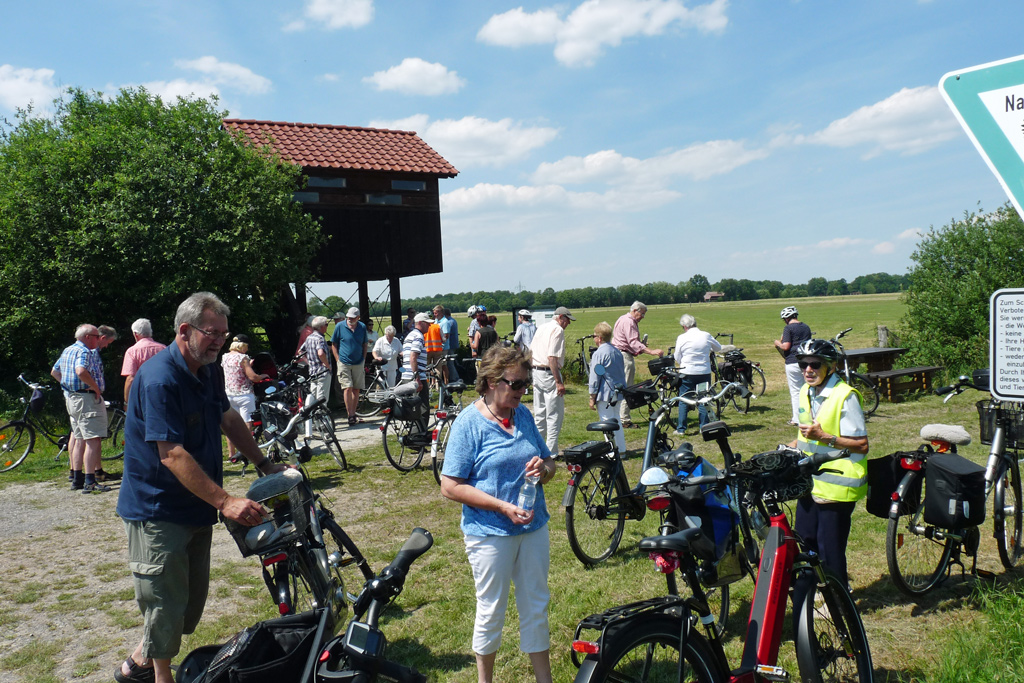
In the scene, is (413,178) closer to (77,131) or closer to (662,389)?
(77,131)

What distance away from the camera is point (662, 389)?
1128 centimetres

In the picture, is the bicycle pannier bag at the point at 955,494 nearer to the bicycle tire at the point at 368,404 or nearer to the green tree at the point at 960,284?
the bicycle tire at the point at 368,404

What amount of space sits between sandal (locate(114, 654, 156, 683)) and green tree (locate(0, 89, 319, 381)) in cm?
1043

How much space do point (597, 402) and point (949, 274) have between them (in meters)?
12.2

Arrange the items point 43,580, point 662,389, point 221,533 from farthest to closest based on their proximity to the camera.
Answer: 1. point 662,389
2. point 221,533
3. point 43,580

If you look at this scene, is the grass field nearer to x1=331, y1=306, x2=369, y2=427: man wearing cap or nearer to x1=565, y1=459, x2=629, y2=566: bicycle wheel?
x1=565, y1=459, x2=629, y2=566: bicycle wheel

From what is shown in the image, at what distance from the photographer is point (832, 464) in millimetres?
4309

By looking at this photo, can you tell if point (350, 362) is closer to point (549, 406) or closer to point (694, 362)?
point (549, 406)

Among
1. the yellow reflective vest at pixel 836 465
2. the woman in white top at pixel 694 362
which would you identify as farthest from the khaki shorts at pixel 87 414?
the yellow reflective vest at pixel 836 465

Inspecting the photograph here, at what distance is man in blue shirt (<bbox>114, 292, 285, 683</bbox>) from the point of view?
10.5 ft

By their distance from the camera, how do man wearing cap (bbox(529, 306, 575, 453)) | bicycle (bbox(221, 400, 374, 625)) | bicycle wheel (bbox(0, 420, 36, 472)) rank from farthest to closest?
bicycle wheel (bbox(0, 420, 36, 472)) < man wearing cap (bbox(529, 306, 575, 453)) < bicycle (bbox(221, 400, 374, 625))

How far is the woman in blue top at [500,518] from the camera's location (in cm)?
328

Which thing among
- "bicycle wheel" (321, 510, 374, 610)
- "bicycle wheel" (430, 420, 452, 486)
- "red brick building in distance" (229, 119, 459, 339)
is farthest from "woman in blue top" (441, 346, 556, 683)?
"red brick building in distance" (229, 119, 459, 339)

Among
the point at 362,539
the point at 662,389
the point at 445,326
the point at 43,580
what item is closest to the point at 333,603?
the point at 362,539
